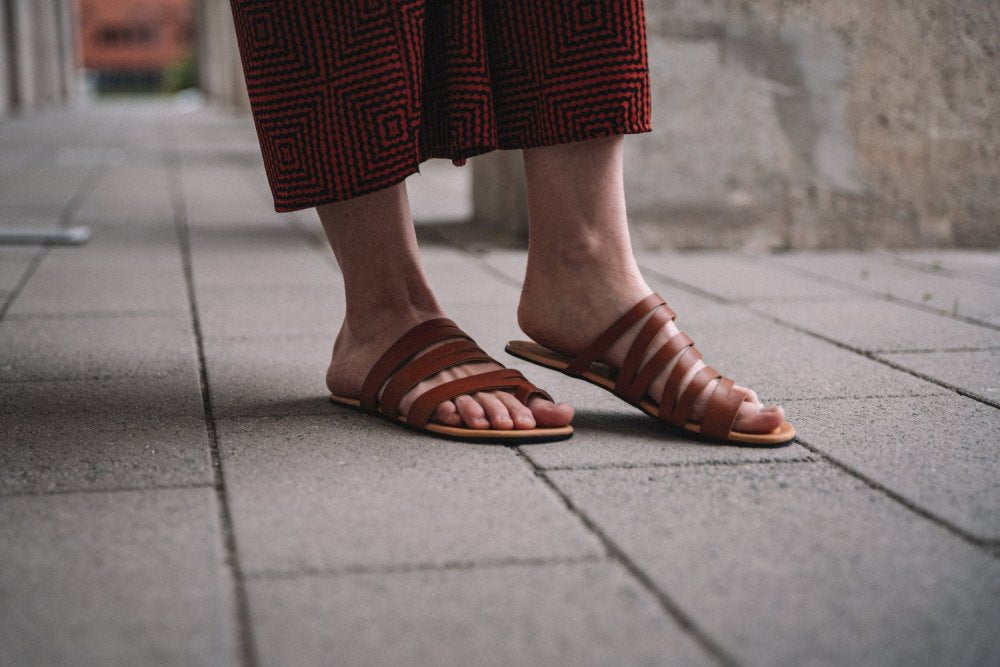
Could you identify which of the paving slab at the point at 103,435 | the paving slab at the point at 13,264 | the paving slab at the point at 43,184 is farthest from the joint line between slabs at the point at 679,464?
the paving slab at the point at 43,184

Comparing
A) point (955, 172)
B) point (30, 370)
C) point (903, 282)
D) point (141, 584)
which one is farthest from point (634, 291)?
point (955, 172)

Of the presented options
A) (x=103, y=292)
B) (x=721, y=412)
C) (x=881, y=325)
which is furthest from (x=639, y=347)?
(x=103, y=292)

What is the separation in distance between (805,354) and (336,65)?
1.13 metres

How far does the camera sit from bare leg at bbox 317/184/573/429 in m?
1.58

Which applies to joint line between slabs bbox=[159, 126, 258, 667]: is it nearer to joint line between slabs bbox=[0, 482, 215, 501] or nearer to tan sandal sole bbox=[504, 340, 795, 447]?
joint line between slabs bbox=[0, 482, 215, 501]

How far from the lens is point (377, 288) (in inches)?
64.3

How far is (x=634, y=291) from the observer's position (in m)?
1.59

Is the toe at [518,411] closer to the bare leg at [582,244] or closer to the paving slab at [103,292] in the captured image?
the bare leg at [582,244]

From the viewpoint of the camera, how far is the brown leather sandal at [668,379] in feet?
4.86

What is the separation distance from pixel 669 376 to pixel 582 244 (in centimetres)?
24

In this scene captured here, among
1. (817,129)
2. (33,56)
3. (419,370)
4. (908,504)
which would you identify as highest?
(33,56)

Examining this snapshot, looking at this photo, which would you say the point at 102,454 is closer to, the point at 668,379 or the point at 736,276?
the point at 668,379

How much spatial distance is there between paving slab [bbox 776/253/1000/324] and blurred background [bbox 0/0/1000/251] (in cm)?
21

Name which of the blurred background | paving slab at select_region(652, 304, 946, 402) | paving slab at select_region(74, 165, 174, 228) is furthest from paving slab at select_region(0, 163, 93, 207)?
paving slab at select_region(652, 304, 946, 402)
